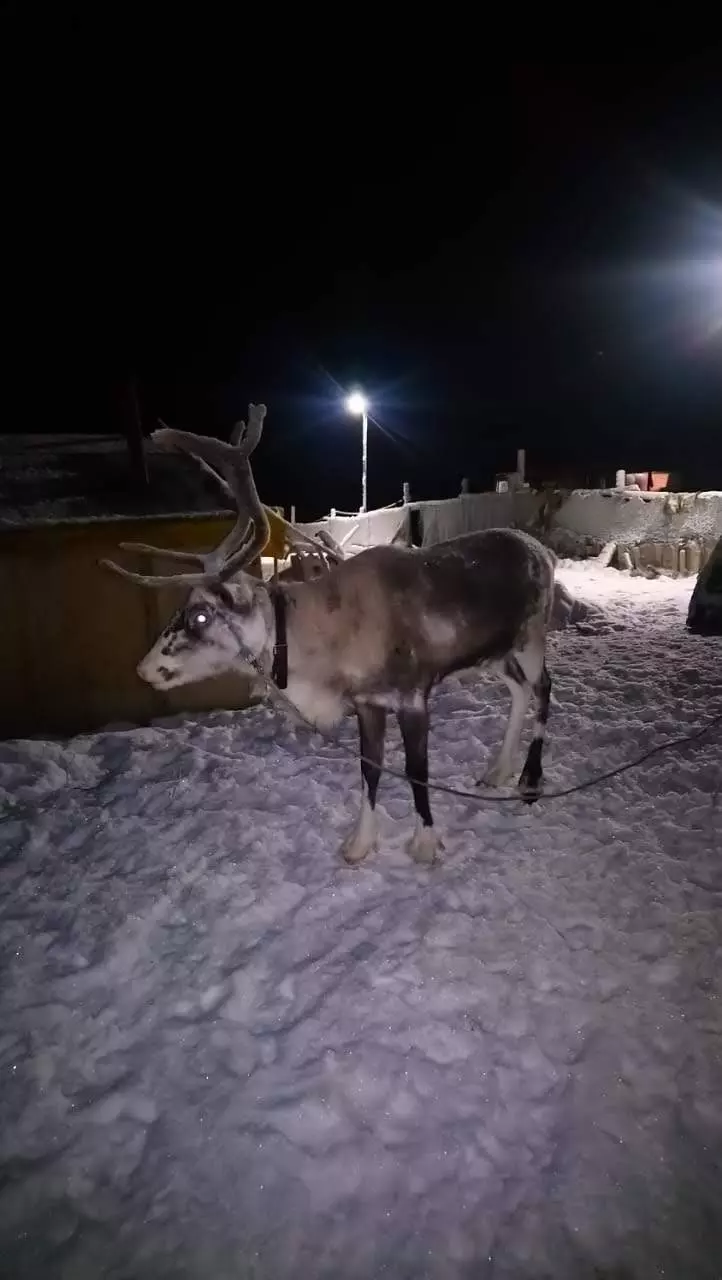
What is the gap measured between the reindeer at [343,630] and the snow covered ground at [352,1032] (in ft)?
2.44

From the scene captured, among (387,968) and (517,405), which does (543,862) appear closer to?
(387,968)

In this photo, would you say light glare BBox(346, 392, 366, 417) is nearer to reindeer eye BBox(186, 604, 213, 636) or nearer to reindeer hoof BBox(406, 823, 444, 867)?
reindeer eye BBox(186, 604, 213, 636)

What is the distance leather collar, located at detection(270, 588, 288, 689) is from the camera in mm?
4465

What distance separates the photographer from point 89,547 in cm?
718

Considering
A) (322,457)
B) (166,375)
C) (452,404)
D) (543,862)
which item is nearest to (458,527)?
(543,862)

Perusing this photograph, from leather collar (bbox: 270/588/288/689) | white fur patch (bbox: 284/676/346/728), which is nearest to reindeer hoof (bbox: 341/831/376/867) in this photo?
white fur patch (bbox: 284/676/346/728)

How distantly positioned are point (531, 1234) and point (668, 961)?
1.61m

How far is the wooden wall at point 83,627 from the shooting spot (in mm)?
6996

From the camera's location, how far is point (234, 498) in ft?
15.2

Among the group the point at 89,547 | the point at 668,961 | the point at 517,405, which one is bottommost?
the point at 668,961

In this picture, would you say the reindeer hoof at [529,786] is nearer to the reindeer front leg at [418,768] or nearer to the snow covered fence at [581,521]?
the reindeer front leg at [418,768]

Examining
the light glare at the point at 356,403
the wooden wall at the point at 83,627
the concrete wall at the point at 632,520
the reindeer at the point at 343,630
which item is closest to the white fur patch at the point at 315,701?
the reindeer at the point at 343,630

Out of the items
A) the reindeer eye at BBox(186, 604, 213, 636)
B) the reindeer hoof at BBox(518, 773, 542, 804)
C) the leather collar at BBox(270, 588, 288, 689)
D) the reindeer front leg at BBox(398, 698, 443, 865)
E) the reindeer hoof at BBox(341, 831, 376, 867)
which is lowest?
the reindeer hoof at BBox(341, 831, 376, 867)

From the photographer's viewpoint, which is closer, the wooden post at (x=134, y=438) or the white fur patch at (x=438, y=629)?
the white fur patch at (x=438, y=629)
